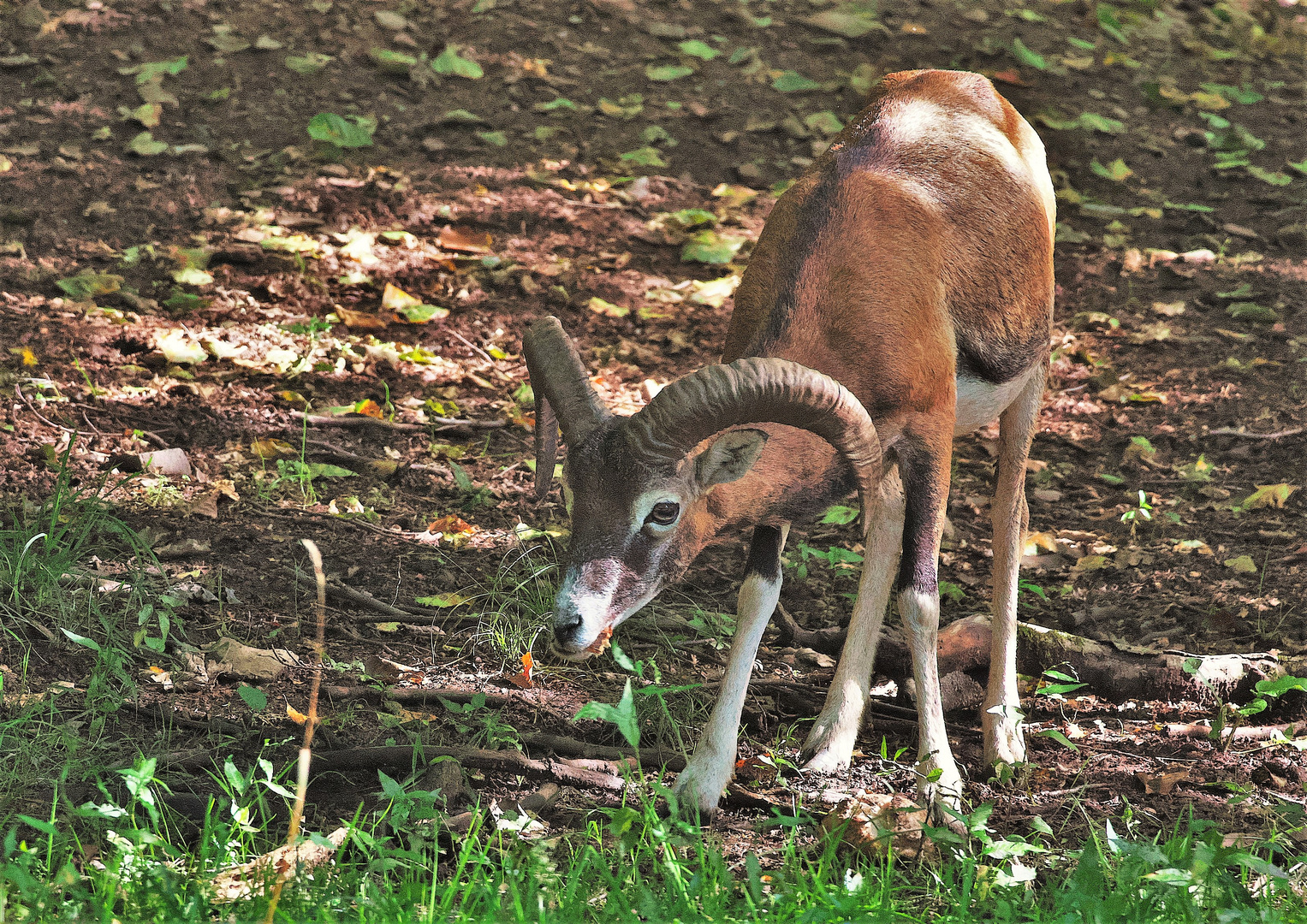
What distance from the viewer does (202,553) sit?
18.4 ft

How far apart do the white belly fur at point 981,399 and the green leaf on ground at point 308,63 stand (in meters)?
7.97

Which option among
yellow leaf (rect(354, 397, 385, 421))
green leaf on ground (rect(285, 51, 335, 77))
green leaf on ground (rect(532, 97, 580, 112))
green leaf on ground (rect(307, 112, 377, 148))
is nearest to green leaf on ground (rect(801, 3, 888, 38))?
green leaf on ground (rect(532, 97, 580, 112))

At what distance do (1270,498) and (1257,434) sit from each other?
0.91 m

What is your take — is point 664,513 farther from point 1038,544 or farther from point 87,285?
point 87,285

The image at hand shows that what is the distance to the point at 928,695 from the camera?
4.71 meters

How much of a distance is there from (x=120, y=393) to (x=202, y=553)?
185cm

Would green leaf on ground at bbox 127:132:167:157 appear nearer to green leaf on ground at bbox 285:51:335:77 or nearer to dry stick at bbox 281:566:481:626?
green leaf on ground at bbox 285:51:335:77

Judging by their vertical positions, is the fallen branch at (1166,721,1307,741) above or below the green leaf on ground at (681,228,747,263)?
below

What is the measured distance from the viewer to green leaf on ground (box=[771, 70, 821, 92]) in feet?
38.7

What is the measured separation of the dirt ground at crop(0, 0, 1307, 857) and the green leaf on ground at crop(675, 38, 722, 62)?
0.04 metres

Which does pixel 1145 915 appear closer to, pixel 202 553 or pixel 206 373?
pixel 202 553

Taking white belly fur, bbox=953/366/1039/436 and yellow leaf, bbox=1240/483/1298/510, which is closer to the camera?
white belly fur, bbox=953/366/1039/436

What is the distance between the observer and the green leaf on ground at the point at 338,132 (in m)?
10.2

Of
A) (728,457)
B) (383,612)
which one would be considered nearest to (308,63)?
(383,612)
